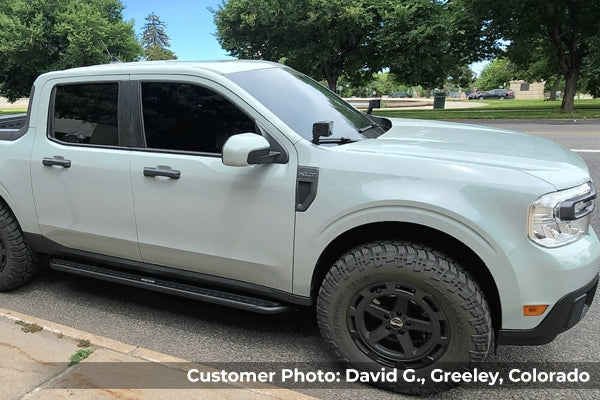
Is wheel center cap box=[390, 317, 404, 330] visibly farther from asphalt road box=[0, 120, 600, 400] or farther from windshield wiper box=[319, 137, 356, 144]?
windshield wiper box=[319, 137, 356, 144]

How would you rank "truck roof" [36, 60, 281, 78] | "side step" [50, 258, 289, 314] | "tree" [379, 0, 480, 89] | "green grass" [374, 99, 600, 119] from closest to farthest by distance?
1. "side step" [50, 258, 289, 314]
2. "truck roof" [36, 60, 281, 78]
3. "green grass" [374, 99, 600, 119]
4. "tree" [379, 0, 480, 89]

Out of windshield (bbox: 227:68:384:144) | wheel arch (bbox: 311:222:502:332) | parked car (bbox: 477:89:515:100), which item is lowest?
wheel arch (bbox: 311:222:502:332)

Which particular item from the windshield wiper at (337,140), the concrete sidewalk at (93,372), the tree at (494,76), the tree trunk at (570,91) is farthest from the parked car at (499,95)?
the concrete sidewalk at (93,372)

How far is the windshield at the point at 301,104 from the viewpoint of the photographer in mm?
2826

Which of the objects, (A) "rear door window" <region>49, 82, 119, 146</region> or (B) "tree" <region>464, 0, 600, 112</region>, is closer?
(A) "rear door window" <region>49, 82, 119, 146</region>

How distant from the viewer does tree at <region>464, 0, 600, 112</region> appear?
21.3m

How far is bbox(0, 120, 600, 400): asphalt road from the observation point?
9.23 ft

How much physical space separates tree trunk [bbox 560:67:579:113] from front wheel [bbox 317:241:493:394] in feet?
72.1

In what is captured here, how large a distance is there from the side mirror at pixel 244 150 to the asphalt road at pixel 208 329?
125 cm

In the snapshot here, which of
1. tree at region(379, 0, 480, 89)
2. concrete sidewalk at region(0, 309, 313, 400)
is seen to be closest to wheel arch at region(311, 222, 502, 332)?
Result: concrete sidewalk at region(0, 309, 313, 400)

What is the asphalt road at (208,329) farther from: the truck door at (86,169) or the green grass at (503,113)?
the green grass at (503,113)

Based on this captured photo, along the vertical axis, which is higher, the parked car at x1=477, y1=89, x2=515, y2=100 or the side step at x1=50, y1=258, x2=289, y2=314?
the parked car at x1=477, y1=89, x2=515, y2=100

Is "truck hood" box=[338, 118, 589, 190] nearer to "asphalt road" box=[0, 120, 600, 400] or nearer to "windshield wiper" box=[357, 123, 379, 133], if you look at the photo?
"windshield wiper" box=[357, 123, 379, 133]

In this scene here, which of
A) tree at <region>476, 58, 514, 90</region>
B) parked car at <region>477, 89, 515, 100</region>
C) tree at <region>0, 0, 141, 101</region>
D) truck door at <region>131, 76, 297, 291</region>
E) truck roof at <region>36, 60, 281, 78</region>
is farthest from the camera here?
parked car at <region>477, 89, 515, 100</region>
